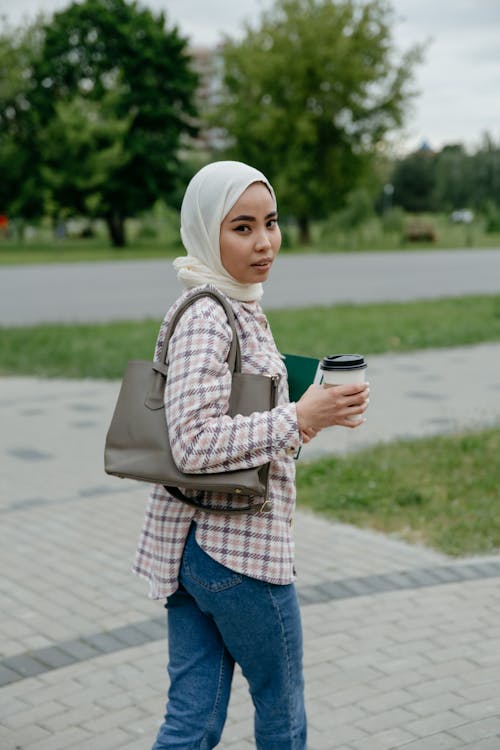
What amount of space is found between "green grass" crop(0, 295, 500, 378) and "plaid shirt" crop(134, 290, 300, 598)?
8295mm

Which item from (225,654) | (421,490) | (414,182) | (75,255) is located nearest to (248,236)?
(225,654)

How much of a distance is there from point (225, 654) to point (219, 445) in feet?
1.89

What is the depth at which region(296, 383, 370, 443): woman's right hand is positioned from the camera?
2.19 metres

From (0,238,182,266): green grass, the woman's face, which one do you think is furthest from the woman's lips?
(0,238,182,266): green grass

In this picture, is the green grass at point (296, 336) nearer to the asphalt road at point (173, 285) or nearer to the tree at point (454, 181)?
the asphalt road at point (173, 285)

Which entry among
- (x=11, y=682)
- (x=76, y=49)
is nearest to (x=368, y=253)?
(x=76, y=49)

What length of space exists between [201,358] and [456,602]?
2.76m

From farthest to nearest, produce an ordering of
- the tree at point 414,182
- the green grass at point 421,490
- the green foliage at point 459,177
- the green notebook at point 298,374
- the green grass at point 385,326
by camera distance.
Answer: the tree at point 414,182 < the green foliage at point 459,177 < the green grass at point 385,326 < the green grass at point 421,490 < the green notebook at point 298,374

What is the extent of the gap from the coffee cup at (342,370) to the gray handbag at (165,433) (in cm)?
12

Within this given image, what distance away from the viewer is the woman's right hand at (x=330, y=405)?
2.19 metres

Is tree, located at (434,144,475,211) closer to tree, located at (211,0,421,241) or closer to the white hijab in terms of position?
tree, located at (211,0,421,241)

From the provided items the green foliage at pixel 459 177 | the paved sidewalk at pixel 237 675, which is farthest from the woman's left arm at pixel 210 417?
the green foliage at pixel 459 177

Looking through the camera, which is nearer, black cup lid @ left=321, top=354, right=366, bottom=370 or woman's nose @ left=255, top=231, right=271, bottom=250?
black cup lid @ left=321, top=354, right=366, bottom=370

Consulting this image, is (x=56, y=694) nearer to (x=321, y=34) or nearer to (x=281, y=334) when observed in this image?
(x=281, y=334)
